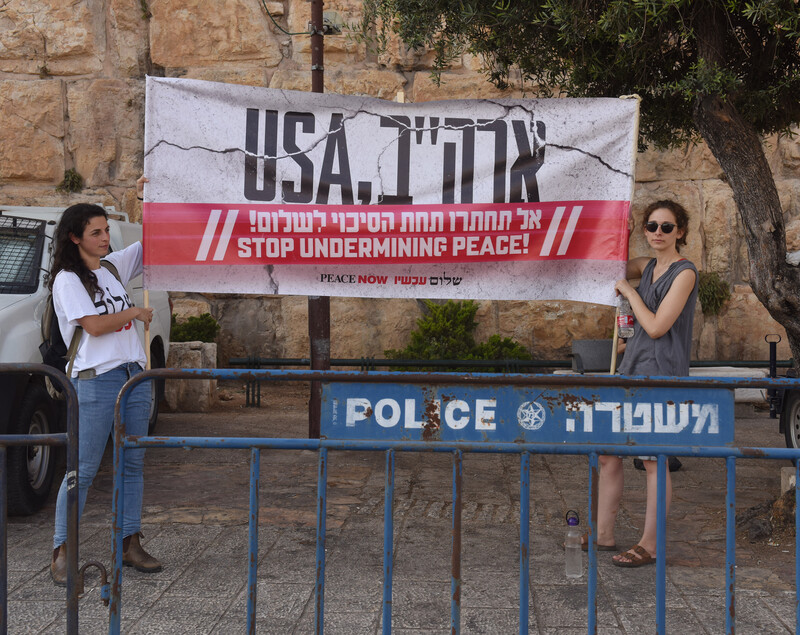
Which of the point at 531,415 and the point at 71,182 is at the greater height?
the point at 71,182

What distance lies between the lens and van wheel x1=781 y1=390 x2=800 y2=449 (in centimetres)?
709

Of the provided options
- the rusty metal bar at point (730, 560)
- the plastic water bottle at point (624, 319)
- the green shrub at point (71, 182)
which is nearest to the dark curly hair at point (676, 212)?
the plastic water bottle at point (624, 319)

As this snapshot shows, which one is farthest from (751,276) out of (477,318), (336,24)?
(477,318)

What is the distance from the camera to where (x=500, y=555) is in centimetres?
489

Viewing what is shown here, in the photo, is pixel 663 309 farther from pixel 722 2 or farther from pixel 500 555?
pixel 722 2

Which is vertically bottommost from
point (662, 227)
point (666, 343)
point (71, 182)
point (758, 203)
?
point (666, 343)

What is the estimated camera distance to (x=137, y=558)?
4.54 meters

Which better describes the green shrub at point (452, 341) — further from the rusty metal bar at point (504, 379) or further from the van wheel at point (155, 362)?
the rusty metal bar at point (504, 379)

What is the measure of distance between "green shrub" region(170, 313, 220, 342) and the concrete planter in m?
1.12

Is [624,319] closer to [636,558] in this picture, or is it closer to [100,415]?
[636,558]

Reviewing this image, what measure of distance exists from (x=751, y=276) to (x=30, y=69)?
10644 millimetres

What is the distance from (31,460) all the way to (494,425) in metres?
3.72

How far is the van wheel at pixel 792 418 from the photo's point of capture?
709 centimetres

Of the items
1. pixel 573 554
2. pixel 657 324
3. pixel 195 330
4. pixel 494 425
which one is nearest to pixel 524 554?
pixel 494 425
